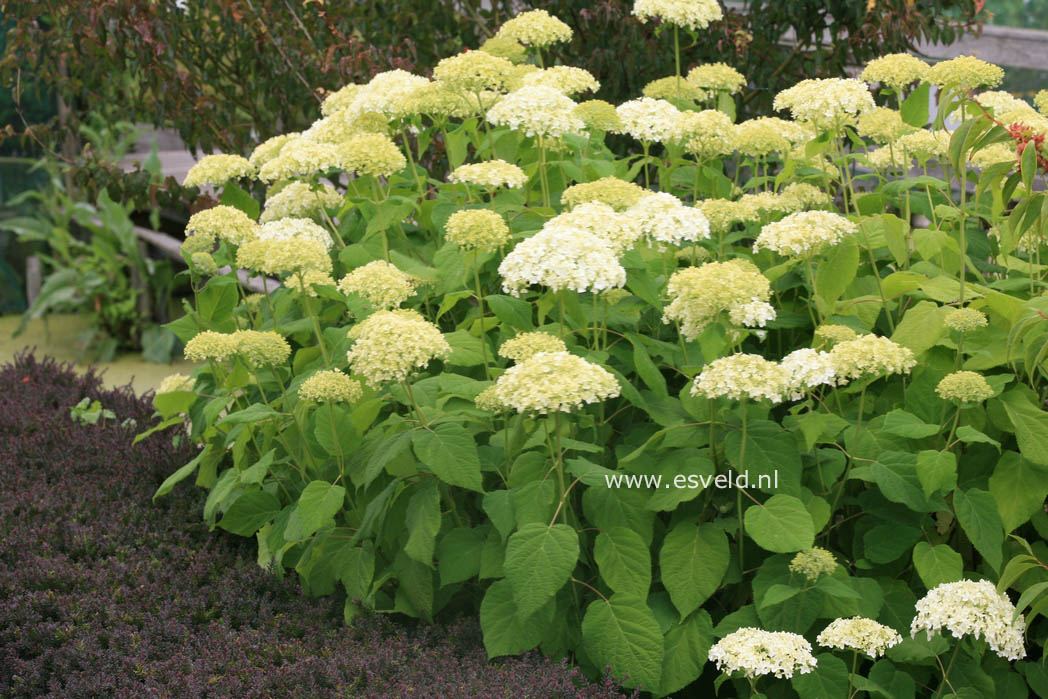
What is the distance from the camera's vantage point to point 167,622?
2.31 meters

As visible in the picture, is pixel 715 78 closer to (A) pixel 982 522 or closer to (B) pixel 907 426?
(B) pixel 907 426

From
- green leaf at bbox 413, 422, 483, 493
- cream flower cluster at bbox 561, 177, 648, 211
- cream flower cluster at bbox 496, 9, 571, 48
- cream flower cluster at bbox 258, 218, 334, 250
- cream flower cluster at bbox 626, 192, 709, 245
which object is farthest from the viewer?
cream flower cluster at bbox 496, 9, 571, 48

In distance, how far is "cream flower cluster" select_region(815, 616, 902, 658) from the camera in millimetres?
1807

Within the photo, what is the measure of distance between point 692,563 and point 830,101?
1019 millimetres

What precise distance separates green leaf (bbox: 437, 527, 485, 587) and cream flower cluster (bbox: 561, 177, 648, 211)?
70cm

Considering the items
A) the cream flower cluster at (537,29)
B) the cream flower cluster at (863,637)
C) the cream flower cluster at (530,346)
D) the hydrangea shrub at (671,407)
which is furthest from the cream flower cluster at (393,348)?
the cream flower cluster at (537,29)

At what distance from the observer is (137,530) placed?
279 centimetres

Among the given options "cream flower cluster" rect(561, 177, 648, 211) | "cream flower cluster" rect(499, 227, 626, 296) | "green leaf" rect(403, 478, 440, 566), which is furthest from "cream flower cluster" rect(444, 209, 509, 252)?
"green leaf" rect(403, 478, 440, 566)

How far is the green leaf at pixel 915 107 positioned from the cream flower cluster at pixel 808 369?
956 mm

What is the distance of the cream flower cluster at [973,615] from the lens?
70.9 inches

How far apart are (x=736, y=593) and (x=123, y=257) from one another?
579 centimetres

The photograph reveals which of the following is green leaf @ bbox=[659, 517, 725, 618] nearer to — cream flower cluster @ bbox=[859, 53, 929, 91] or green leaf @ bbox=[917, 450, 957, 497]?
green leaf @ bbox=[917, 450, 957, 497]

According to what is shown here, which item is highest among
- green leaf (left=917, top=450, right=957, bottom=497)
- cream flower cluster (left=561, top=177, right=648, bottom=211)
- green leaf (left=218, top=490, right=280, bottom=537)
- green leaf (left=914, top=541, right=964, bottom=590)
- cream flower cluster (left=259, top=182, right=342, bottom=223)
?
cream flower cluster (left=561, top=177, right=648, bottom=211)

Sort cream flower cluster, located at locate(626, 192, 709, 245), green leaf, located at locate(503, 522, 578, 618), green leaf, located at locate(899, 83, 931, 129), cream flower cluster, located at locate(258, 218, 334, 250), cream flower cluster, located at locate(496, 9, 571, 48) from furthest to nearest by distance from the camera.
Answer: cream flower cluster, located at locate(496, 9, 571, 48) < green leaf, located at locate(899, 83, 931, 129) < cream flower cluster, located at locate(258, 218, 334, 250) < cream flower cluster, located at locate(626, 192, 709, 245) < green leaf, located at locate(503, 522, 578, 618)
